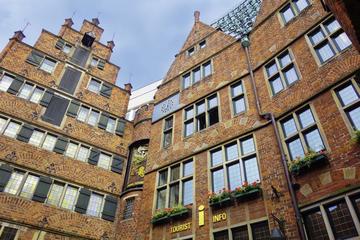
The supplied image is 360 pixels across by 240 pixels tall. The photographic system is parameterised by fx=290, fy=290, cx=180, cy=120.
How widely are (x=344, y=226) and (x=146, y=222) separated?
24.9 ft

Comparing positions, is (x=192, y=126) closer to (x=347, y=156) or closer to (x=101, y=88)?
(x=347, y=156)

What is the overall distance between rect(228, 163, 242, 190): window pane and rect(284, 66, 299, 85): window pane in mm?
3713

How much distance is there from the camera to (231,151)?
11.3 metres

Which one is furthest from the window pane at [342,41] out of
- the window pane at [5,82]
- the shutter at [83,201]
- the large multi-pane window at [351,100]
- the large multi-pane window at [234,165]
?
the window pane at [5,82]

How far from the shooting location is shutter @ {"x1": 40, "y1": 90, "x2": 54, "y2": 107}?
16.1 metres

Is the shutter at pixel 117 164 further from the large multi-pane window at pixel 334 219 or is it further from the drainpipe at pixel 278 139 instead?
the large multi-pane window at pixel 334 219

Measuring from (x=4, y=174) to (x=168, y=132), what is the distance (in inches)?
303

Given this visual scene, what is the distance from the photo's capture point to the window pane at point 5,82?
1539cm

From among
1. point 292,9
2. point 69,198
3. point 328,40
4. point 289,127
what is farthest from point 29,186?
point 292,9

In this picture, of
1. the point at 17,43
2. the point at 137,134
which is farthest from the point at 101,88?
the point at 17,43

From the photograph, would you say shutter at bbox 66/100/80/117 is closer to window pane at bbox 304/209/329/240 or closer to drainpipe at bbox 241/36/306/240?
drainpipe at bbox 241/36/306/240

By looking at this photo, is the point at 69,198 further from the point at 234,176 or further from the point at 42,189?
the point at 234,176

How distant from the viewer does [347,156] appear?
773 centimetres

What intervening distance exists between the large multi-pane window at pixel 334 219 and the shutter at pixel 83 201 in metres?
10.4
